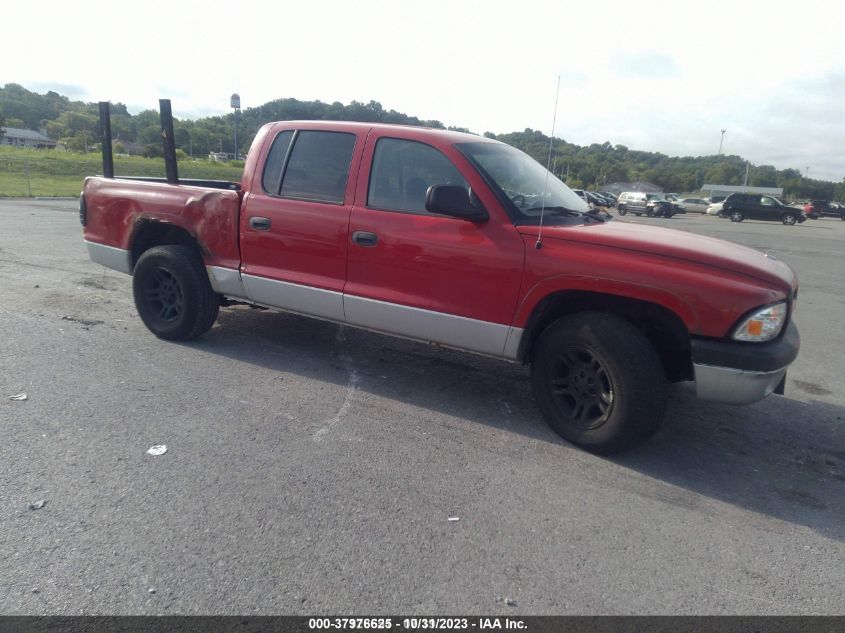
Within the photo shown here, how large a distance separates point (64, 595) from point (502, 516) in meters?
1.92

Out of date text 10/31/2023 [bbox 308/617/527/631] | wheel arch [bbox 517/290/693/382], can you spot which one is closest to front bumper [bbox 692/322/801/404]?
wheel arch [bbox 517/290/693/382]

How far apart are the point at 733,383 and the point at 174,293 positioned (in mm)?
4467

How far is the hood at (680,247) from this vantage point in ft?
11.4

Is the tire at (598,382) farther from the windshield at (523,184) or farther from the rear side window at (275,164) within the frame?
the rear side window at (275,164)

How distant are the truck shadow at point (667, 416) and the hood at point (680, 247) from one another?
1.15m

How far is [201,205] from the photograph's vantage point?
5117mm

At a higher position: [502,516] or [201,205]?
[201,205]

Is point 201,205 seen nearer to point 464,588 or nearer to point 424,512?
point 424,512

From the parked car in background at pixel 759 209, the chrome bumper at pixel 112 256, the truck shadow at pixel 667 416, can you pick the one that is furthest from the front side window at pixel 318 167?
the parked car in background at pixel 759 209

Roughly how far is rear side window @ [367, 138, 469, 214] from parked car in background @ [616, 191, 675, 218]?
3879cm

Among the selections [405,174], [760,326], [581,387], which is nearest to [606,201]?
[405,174]

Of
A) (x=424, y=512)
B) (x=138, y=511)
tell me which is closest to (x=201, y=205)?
(x=138, y=511)

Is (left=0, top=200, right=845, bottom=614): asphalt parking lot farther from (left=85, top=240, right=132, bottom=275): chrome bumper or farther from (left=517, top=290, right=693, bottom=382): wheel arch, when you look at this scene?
(left=85, top=240, right=132, bottom=275): chrome bumper

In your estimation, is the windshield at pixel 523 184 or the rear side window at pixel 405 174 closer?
the windshield at pixel 523 184
